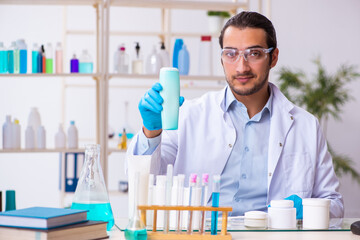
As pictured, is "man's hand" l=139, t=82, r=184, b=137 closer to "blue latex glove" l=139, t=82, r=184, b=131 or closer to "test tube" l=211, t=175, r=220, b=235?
"blue latex glove" l=139, t=82, r=184, b=131

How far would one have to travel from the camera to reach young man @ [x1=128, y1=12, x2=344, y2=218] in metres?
1.92

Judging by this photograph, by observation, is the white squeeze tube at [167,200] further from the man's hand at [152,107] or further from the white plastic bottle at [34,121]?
the white plastic bottle at [34,121]

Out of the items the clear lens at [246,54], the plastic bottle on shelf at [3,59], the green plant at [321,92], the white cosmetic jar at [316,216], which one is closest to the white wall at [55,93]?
the green plant at [321,92]

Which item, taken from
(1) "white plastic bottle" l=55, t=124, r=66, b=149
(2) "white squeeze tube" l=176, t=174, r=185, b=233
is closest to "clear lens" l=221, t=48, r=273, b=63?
(2) "white squeeze tube" l=176, t=174, r=185, b=233

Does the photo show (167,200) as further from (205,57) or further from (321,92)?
(321,92)

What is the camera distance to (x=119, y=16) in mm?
5348

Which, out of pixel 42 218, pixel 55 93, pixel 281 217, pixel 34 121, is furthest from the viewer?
pixel 55 93

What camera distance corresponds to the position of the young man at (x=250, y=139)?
6.30 feet

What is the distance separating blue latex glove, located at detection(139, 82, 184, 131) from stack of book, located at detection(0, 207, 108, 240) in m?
0.34

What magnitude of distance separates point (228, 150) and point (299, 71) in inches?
153

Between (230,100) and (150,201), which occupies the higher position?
(230,100)

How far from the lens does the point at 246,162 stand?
1969 millimetres

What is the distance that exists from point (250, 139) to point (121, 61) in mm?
1797

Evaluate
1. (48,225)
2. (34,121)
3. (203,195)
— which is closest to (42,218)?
(48,225)
